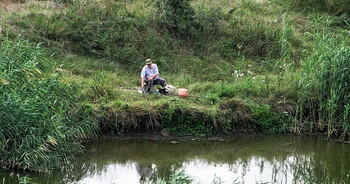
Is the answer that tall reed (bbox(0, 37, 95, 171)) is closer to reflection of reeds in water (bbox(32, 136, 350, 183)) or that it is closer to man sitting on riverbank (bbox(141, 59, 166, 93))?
reflection of reeds in water (bbox(32, 136, 350, 183))

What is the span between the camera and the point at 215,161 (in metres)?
11.1

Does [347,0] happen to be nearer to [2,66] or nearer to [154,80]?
[154,80]

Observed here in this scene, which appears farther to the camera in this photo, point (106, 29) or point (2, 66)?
point (106, 29)

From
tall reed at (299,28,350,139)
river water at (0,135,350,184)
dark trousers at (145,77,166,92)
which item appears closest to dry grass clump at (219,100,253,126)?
river water at (0,135,350,184)

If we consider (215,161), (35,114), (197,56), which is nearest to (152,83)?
(215,161)

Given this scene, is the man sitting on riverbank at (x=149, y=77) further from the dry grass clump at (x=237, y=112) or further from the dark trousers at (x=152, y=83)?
the dry grass clump at (x=237, y=112)

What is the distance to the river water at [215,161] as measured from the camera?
387 inches

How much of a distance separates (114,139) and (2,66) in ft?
9.71

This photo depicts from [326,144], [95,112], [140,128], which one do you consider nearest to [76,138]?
[95,112]

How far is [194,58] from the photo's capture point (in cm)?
1617

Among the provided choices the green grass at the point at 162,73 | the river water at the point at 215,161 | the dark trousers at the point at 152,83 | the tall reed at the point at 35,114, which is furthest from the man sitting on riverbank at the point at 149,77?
the tall reed at the point at 35,114

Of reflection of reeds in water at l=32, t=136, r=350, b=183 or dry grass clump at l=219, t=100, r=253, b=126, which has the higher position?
dry grass clump at l=219, t=100, r=253, b=126

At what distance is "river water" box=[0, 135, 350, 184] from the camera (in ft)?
32.2

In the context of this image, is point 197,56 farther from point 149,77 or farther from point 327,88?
point 327,88
